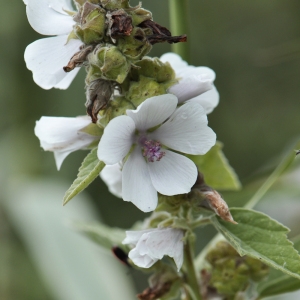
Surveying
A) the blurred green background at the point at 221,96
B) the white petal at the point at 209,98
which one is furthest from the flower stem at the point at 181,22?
the blurred green background at the point at 221,96

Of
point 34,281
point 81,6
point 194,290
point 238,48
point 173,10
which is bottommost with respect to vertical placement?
point 34,281

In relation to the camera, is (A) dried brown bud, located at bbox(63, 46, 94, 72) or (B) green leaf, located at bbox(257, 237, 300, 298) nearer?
(A) dried brown bud, located at bbox(63, 46, 94, 72)

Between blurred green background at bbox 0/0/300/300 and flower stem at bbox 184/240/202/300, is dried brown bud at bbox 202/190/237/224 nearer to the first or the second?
flower stem at bbox 184/240/202/300

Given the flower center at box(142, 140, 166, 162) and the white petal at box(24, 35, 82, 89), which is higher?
the white petal at box(24, 35, 82, 89)

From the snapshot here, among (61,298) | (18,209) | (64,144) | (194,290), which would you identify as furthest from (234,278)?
(18,209)

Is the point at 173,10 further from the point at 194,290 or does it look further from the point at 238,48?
the point at 238,48

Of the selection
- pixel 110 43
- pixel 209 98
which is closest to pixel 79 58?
pixel 110 43

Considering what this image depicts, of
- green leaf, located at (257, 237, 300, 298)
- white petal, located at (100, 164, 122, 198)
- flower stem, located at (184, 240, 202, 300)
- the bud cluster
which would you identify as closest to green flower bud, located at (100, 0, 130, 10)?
the bud cluster
